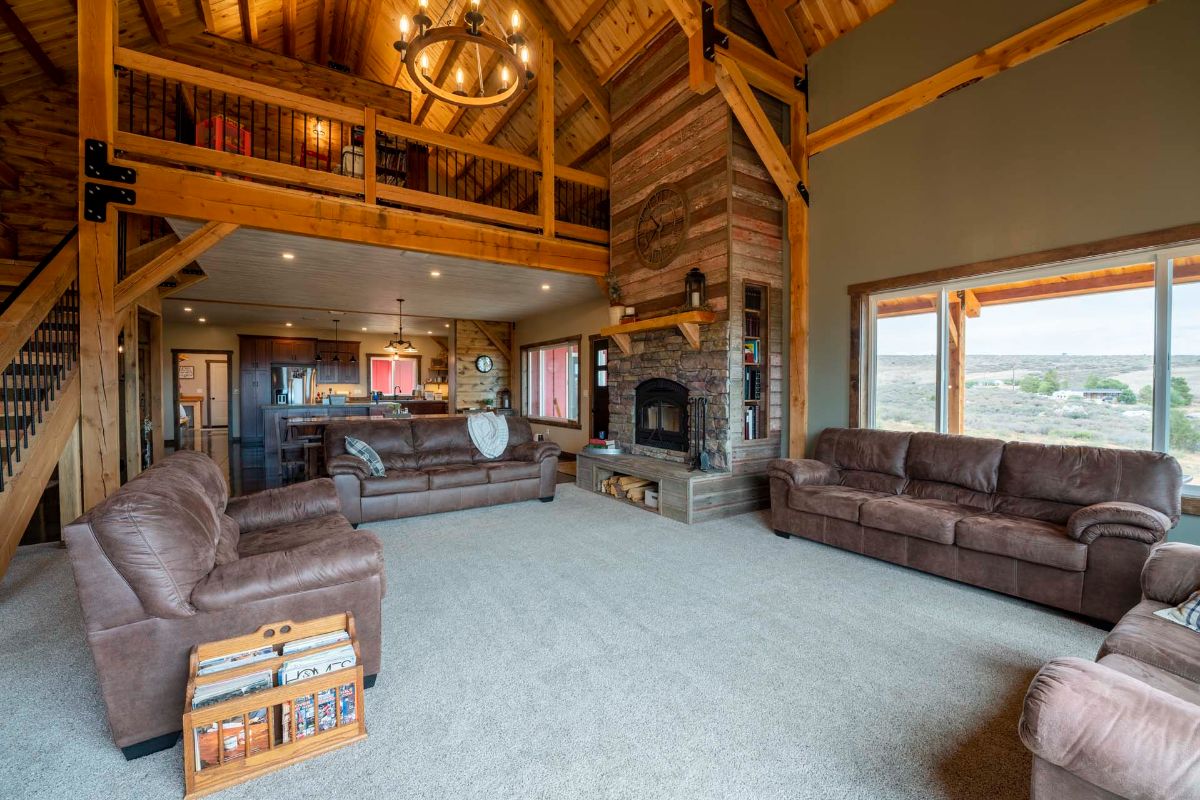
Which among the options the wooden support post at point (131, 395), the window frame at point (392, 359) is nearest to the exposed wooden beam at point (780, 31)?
the wooden support post at point (131, 395)

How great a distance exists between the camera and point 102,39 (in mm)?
3865

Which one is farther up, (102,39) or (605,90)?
(605,90)

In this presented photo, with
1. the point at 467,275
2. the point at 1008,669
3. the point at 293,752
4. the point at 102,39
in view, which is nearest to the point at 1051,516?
the point at 1008,669

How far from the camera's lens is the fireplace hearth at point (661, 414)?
17.8ft

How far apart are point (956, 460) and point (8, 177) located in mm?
9931

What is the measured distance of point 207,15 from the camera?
611 cm

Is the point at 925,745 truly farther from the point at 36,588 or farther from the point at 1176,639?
the point at 36,588

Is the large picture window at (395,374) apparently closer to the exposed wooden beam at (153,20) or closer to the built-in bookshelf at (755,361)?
the exposed wooden beam at (153,20)

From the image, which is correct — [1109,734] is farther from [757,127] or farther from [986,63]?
[757,127]

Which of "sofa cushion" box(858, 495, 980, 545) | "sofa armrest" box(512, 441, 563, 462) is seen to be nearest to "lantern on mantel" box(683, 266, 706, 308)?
"sofa armrest" box(512, 441, 563, 462)

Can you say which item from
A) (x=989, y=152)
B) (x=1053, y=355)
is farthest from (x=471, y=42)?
(x=1053, y=355)

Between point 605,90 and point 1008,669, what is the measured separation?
23.4ft

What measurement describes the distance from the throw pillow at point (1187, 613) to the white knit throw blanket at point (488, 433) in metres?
5.14

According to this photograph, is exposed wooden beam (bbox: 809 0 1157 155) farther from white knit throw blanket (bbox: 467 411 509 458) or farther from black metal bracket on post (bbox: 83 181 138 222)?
black metal bracket on post (bbox: 83 181 138 222)
